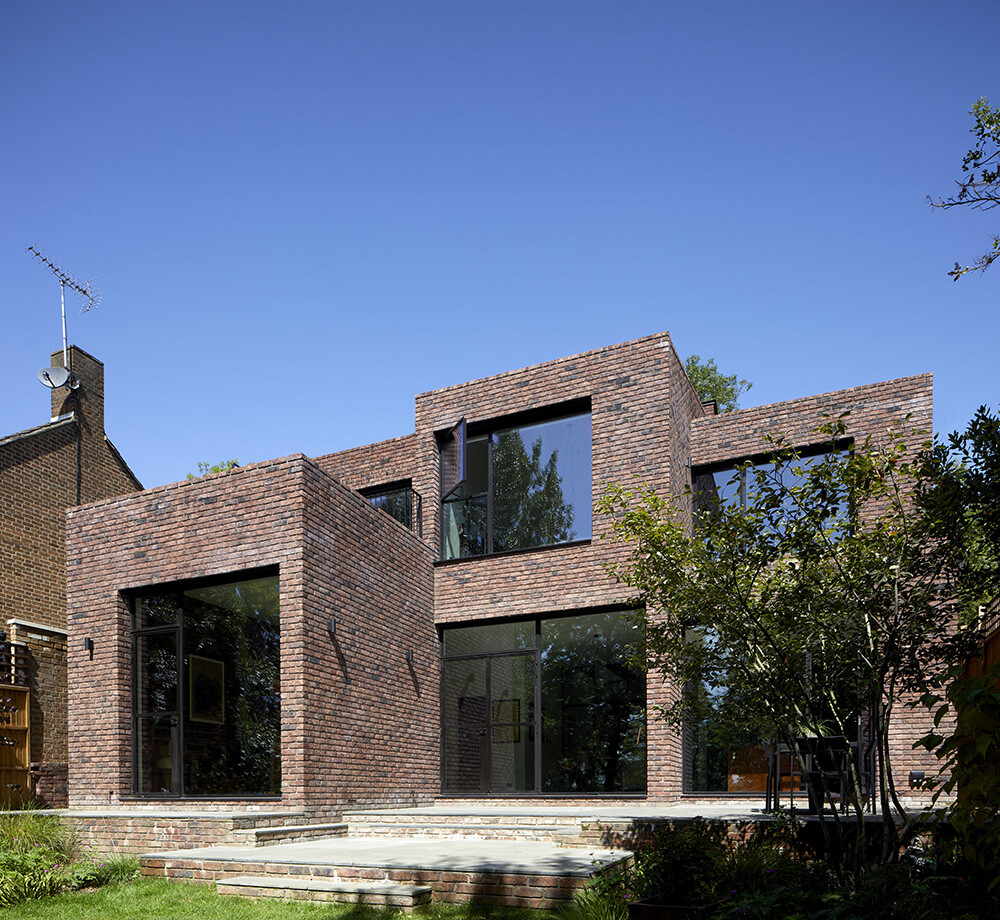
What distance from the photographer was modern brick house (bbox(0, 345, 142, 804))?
49.7 ft

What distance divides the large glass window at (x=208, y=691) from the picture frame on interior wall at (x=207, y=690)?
13 millimetres

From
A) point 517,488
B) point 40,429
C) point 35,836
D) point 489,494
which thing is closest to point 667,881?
point 35,836

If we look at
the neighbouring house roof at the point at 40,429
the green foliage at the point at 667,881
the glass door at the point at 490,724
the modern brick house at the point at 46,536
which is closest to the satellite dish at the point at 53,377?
the modern brick house at the point at 46,536

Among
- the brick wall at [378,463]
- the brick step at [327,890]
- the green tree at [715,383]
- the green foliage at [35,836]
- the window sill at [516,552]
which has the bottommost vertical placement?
the green foliage at [35,836]

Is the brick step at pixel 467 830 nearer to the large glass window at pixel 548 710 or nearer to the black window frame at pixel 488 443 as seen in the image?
the large glass window at pixel 548 710

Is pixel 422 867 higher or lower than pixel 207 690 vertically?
lower

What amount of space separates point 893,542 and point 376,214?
7.60m

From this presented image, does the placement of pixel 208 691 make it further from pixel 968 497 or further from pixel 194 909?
pixel 968 497

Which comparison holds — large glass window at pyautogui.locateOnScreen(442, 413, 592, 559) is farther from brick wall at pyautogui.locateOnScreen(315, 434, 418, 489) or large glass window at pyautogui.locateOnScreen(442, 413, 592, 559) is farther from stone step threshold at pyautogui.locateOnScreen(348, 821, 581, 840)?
stone step threshold at pyautogui.locateOnScreen(348, 821, 581, 840)

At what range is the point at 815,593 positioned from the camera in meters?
6.73

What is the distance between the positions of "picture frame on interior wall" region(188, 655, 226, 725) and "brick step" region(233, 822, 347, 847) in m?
1.98

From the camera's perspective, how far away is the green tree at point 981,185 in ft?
19.4

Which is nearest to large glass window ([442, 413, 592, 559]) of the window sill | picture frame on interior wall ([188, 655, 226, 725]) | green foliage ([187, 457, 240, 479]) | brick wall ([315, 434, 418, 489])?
the window sill

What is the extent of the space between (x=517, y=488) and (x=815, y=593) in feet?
25.6
